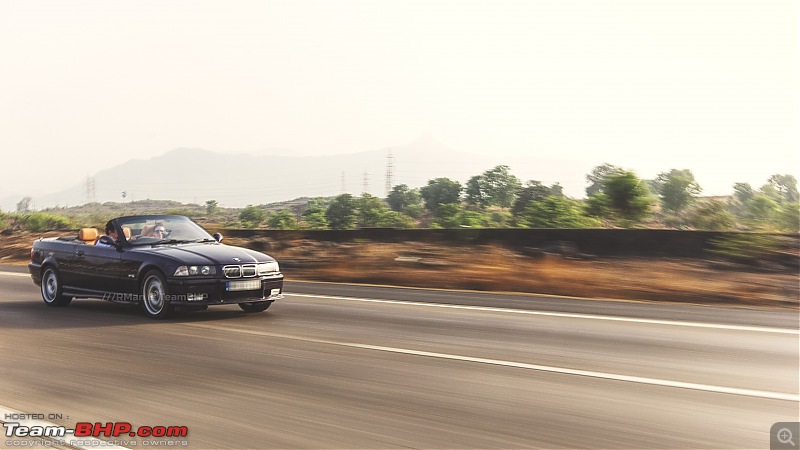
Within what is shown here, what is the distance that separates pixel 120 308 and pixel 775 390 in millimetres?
9530

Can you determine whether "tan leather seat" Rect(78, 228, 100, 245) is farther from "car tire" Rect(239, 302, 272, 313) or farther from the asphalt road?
"car tire" Rect(239, 302, 272, 313)

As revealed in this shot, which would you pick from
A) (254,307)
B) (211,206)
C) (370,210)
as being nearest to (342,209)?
(370,210)

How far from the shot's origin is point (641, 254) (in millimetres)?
17734

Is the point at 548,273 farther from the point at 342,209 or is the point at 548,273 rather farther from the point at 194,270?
the point at 342,209

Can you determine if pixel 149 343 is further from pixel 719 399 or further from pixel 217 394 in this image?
pixel 719 399

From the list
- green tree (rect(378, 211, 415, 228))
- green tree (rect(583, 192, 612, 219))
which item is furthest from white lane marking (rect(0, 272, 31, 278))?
green tree (rect(378, 211, 415, 228))

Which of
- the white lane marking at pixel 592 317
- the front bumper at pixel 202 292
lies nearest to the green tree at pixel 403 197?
the white lane marking at pixel 592 317

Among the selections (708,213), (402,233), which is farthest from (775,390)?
(708,213)

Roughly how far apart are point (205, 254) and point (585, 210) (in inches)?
598

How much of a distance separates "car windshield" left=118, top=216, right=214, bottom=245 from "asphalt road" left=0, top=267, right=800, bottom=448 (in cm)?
120

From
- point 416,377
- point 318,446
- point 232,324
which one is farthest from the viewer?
point 232,324

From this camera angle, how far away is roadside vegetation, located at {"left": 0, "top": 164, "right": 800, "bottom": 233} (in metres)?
22.4

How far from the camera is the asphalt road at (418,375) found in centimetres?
525

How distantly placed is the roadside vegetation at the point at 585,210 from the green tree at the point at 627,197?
3 centimetres
